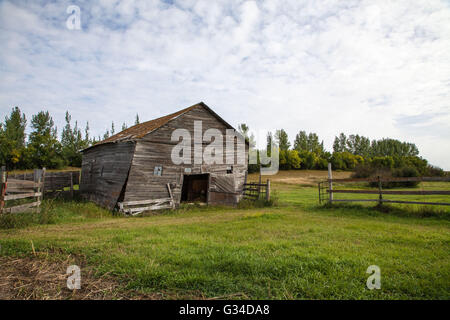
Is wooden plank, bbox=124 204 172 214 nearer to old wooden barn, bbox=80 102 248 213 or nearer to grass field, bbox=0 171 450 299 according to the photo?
old wooden barn, bbox=80 102 248 213

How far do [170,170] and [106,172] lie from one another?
4.60 m

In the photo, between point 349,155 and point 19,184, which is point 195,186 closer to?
point 19,184

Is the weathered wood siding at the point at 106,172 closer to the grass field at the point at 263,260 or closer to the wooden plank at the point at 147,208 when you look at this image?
the wooden plank at the point at 147,208

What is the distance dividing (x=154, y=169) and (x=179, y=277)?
10.7 metres

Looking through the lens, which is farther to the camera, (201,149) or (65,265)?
(201,149)

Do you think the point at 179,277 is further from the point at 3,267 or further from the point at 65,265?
the point at 3,267

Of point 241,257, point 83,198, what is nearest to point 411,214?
point 241,257

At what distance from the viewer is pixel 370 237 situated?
6.20 metres

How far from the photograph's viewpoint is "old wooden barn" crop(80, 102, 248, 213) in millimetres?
13102

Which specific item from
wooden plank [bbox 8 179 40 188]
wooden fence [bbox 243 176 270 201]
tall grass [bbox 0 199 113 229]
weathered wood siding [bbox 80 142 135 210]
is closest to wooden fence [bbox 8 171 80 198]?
weathered wood siding [bbox 80 142 135 210]

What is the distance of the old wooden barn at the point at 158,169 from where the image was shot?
1310cm

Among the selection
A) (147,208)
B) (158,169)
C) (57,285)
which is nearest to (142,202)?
(147,208)

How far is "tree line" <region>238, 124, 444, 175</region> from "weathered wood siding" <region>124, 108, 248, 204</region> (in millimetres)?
17266

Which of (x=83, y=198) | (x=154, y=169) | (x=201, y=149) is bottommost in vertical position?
(x=83, y=198)
